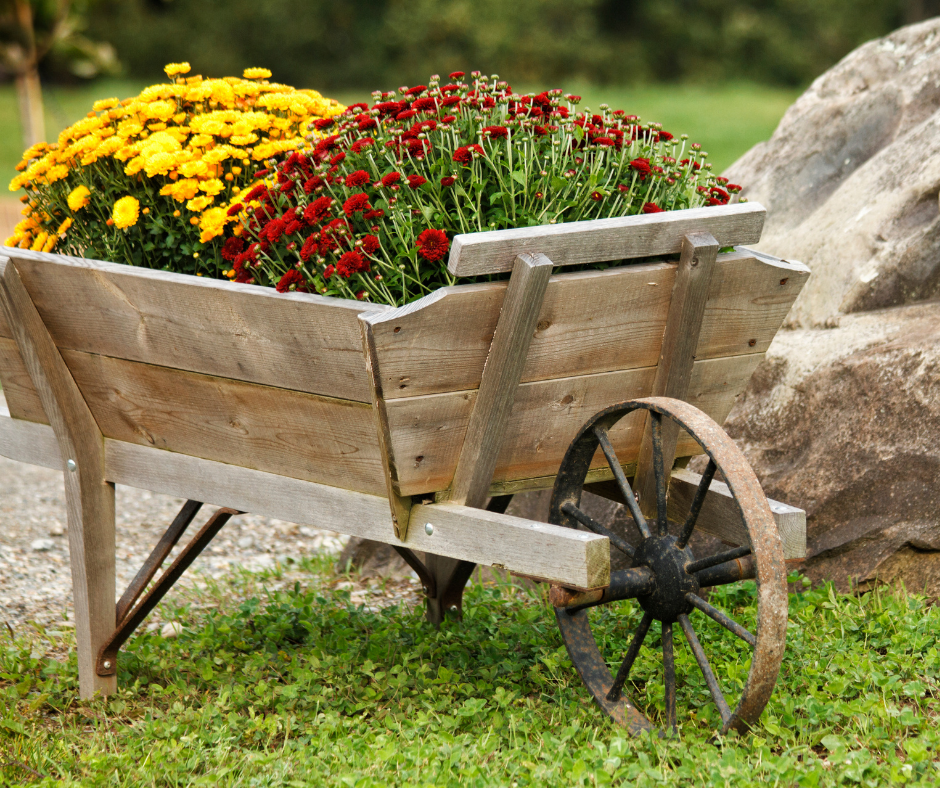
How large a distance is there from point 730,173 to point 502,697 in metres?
3.01

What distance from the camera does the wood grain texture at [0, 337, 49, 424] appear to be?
267 centimetres

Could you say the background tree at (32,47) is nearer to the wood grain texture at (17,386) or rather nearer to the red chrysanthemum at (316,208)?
the wood grain texture at (17,386)

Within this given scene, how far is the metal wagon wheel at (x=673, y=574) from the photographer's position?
6.67 feet

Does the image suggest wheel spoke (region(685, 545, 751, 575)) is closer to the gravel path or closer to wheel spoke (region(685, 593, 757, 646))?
wheel spoke (region(685, 593, 757, 646))

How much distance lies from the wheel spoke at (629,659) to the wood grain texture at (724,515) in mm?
286

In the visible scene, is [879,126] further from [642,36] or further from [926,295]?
[642,36]

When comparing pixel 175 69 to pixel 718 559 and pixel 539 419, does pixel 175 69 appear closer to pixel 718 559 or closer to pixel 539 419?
pixel 539 419

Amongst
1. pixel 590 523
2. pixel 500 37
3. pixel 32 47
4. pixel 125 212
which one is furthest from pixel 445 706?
pixel 500 37

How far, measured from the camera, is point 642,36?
2342 centimetres

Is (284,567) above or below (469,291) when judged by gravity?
below

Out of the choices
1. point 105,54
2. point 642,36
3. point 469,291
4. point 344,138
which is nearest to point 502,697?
point 469,291

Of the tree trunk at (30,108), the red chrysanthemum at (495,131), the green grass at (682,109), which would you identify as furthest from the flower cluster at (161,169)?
the tree trunk at (30,108)

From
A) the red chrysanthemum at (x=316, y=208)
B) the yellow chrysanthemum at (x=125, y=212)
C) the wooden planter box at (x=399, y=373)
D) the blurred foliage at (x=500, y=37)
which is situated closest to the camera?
the wooden planter box at (x=399, y=373)

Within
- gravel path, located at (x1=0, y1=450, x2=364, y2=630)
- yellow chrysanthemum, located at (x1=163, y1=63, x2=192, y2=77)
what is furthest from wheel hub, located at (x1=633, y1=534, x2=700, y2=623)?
gravel path, located at (x1=0, y1=450, x2=364, y2=630)
